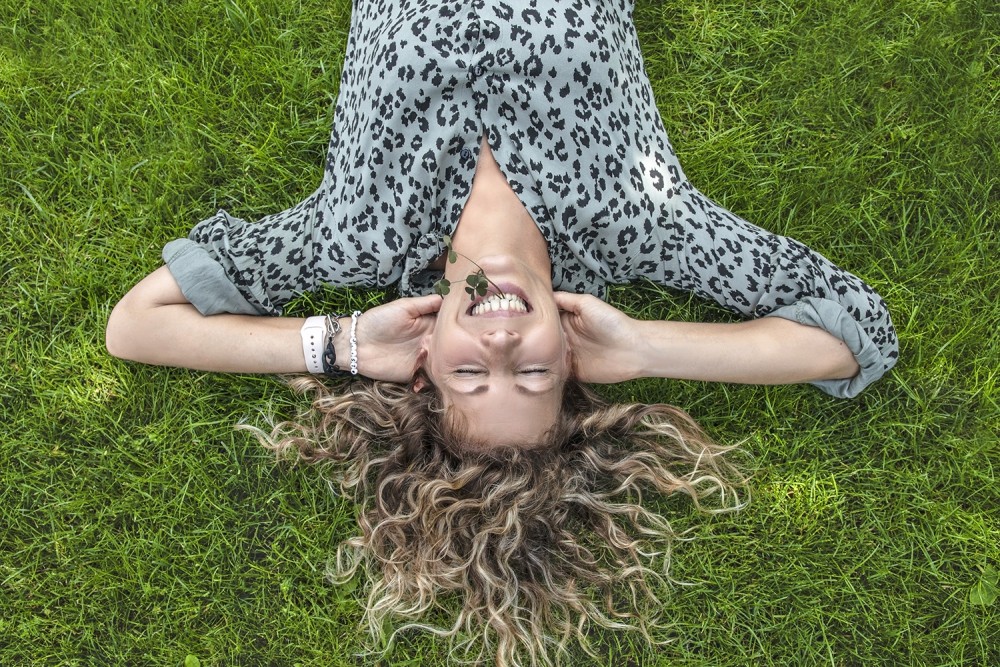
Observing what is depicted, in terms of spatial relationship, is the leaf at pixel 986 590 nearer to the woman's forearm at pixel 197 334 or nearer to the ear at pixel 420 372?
the ear at pixel 420 372

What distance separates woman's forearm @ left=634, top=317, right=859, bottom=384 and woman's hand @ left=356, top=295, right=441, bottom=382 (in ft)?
3.37

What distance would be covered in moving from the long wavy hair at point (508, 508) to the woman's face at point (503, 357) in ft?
0.53

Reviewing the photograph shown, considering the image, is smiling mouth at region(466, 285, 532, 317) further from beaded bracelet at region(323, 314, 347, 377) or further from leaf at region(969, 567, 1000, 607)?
leaf at region(969, 567, 1000, 607)

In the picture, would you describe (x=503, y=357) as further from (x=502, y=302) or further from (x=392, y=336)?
(x=392, y=336)

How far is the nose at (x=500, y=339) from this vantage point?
2.76 meters

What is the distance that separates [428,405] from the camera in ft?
11.0

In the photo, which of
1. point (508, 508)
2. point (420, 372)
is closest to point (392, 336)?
point (420, 372)

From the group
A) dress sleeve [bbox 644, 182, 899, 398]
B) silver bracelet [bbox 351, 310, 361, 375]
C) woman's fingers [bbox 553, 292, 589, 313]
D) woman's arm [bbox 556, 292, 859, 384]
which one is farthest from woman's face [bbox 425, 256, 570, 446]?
dress sleeve [bbox 644, 182, 899, 398]

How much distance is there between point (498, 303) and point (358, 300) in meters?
1.32

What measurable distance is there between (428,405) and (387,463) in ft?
1.25

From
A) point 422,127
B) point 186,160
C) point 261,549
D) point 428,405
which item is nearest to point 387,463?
point 428,405

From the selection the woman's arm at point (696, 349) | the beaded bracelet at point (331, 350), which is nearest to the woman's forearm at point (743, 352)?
the woman's arm at point (696, 349)

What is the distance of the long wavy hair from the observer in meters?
3.30

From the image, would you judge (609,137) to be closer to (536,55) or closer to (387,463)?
(536,55)
